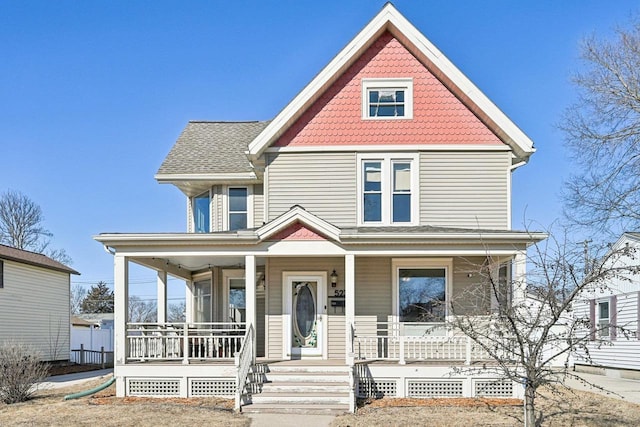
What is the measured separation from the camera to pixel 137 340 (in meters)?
13.4

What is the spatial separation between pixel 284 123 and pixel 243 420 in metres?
7.18

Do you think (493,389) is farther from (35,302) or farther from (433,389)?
(35,302)

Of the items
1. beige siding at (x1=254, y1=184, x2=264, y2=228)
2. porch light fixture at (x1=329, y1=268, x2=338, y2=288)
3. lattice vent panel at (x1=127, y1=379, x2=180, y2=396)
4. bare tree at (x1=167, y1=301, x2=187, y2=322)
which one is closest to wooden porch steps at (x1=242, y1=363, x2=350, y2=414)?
lattice vent panel at (x1=127, y1=379, x2=180, y2=396)

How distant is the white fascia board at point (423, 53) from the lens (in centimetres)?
1465

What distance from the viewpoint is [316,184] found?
15125 millimetres

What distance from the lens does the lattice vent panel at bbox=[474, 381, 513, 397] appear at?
1278 cm

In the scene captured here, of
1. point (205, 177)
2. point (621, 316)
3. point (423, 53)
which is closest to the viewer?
point (423, 53)

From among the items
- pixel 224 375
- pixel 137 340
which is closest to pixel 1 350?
pixel 137 340

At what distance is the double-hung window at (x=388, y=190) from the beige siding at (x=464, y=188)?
28cm

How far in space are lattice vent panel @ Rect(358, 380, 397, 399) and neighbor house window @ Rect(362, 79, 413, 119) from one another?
21.1ft

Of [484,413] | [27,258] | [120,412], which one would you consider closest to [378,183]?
[484,413]

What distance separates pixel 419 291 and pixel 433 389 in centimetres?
262

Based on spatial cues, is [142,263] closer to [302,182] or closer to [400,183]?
[302,182]

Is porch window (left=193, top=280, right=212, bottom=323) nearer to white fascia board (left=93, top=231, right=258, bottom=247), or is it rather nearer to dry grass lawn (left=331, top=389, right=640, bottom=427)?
white fascia board (left=93, top=231, right=258, bottom=247)
